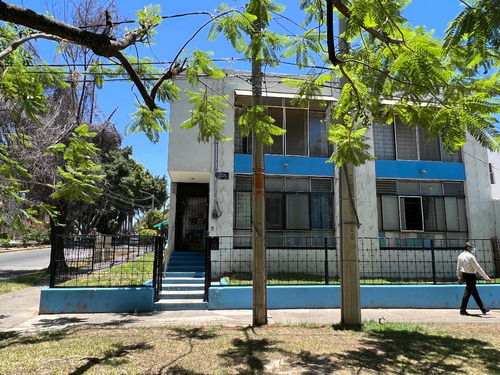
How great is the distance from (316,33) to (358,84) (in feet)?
4.91

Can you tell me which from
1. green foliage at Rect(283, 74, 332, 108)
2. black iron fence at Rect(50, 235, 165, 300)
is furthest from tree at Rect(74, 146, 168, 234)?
green foliage at Rect(283, 74, 332, 108)

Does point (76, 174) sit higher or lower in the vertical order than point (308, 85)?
lower

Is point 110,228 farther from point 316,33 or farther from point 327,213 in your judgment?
point 316,33

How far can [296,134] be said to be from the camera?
14.6m

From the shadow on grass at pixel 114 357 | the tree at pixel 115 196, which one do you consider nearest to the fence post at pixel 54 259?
the shadow on grass at pixel 114 357

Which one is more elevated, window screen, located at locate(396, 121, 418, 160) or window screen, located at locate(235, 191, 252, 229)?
window screen, located at locate(396, 121, 418, 160)

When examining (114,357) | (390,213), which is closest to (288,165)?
(390,213)

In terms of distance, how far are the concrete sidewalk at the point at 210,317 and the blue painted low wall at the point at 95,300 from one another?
20cm

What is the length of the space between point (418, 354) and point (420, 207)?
1020cm

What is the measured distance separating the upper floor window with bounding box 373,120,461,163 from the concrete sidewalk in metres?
7.27

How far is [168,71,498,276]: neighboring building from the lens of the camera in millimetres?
13375

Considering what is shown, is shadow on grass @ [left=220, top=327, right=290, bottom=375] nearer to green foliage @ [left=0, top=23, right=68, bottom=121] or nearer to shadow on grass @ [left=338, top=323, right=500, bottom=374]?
shadow on grass @ [left=338, top=323, right=500, bottom=374]

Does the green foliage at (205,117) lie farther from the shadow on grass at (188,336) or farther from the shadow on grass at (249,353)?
the shadow on grass at (249,353)

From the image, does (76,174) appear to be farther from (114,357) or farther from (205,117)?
(114,357)
